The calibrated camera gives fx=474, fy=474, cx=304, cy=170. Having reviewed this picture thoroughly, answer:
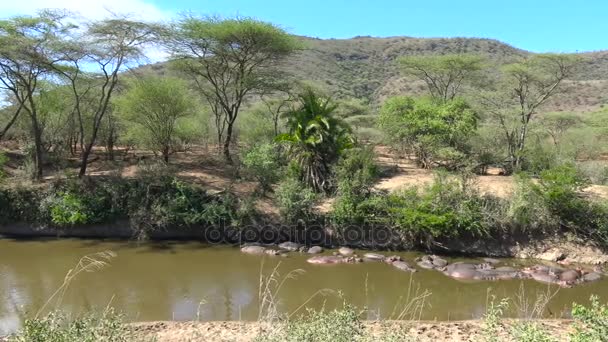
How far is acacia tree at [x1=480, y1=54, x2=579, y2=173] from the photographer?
927 inches

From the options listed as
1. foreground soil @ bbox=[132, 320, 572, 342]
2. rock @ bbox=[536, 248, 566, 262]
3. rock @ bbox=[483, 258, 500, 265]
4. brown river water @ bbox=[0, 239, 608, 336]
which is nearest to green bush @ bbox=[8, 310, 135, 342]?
foreground soil @ bbox=[132, 320, 572, 342]

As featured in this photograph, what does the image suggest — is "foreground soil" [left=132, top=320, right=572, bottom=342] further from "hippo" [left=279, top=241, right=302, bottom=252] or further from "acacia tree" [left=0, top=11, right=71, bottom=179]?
"acacia tree" [left=0, top=11, right=71, bottom=179]

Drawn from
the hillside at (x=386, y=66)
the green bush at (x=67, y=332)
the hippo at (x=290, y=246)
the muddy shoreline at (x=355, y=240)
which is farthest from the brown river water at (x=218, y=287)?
the hillside at (x=386, y=66)

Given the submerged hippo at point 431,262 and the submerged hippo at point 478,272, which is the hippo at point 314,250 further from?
the submerged hippo at point 478,272

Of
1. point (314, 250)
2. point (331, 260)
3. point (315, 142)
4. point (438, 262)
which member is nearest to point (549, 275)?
point (438, 262)

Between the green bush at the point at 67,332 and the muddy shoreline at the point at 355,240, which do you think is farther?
the muddy shoreline at the point at 355,240

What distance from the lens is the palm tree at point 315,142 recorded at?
61.3 ft

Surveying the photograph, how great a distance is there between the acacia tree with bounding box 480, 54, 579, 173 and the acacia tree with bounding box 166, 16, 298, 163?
1184cm

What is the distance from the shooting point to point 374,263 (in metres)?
15.2

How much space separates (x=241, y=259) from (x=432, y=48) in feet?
206

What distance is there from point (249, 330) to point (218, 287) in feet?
12.1

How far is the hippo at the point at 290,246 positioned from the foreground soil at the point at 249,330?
21.6ft

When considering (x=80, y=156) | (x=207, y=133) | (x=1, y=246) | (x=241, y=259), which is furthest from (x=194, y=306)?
(x=207, y=133)

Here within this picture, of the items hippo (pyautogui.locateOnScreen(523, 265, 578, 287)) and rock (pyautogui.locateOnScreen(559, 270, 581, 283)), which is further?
rock (pyautogui.locateOnScreen(559, 270, 581, 283))
